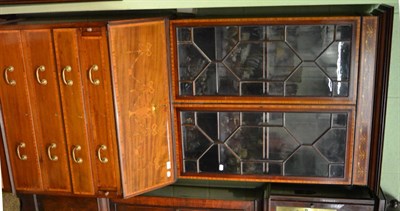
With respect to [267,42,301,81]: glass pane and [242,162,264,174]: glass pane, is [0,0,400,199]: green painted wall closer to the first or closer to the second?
[267,42,301,81]: glass pane

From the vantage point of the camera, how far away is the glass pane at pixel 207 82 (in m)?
1.86

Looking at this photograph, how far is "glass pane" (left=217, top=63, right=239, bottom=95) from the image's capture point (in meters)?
1.85

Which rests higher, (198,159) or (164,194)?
(198,159)

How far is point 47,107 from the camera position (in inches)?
71.1

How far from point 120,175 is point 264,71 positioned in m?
0.79

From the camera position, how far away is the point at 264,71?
71.3 inches

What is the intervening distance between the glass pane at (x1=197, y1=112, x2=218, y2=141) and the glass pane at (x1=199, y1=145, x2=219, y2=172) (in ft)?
0.21

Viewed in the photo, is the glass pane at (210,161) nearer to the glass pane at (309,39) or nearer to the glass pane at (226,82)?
the glass pane at (226,82)

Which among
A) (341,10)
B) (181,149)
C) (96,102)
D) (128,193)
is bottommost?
(128,193)

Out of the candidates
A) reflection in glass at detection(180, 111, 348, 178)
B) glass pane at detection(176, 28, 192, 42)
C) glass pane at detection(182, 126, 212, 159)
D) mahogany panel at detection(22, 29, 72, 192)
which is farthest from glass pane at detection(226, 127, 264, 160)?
mahogany panel at detection(22, 29, 72, 192)

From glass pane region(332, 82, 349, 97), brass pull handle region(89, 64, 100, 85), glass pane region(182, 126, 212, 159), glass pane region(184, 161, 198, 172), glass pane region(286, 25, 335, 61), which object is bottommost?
glass pane region(184, 161, 198, 172)

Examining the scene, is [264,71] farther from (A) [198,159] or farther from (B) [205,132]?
(A) [198,159]

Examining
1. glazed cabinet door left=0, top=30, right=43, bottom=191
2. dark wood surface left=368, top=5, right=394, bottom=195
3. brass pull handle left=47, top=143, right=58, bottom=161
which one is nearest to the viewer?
dark wood surface left=368, top=5, right=394, bottom=195

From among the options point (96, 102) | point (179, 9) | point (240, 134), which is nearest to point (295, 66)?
point (240, 134)
